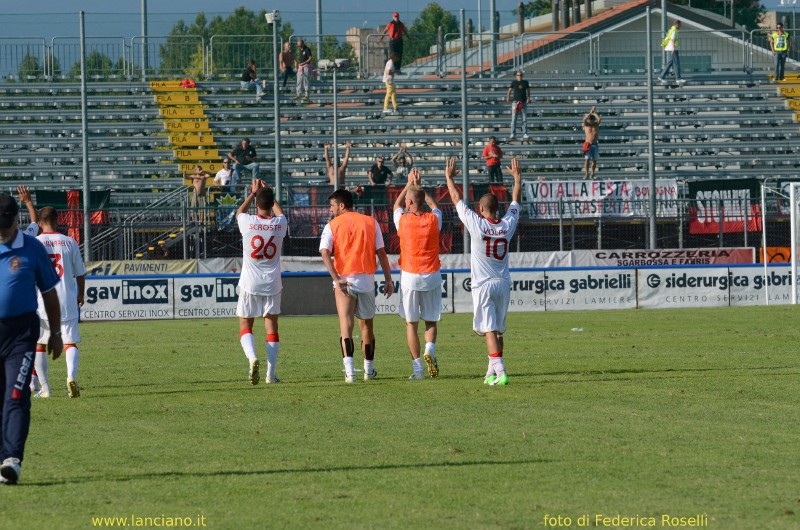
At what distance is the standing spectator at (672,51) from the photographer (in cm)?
4747

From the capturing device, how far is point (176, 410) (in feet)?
41.7

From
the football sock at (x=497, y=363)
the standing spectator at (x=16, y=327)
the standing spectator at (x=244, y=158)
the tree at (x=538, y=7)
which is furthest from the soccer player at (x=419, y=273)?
the tree at (x=538, y=7)

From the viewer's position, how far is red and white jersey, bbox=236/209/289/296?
1484cm

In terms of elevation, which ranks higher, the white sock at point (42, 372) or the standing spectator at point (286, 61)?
the standing spectator at point (286, 61)

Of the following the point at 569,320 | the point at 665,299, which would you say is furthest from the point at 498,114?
the point at 569,320

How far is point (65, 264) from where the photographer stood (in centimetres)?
1395

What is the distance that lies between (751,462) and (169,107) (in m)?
41.0

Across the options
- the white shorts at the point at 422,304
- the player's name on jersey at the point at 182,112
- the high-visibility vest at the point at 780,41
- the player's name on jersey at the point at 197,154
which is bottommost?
the white shorts at the point at 422,304

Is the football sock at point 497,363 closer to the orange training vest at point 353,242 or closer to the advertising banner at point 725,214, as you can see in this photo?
the orange training vest at point 353,242

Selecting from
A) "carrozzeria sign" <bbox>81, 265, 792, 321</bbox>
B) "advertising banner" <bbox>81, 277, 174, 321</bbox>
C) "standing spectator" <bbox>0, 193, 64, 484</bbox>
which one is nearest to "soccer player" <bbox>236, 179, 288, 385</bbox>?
"standing spectator" <bbox>0, 193, 64, 484</bbox>

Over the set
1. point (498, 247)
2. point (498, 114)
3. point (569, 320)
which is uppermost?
point (498, 114)

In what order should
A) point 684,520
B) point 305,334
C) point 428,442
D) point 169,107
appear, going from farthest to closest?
point 169,107 → point 305,334 → point 428,442 → point 684,520

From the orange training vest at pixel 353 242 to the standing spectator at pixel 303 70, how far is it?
33.5 m

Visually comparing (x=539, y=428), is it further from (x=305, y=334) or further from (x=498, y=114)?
(x=498, y=114)
